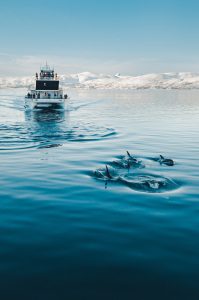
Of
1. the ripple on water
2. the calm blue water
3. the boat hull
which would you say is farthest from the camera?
the boat hull

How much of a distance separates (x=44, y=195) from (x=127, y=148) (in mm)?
14391

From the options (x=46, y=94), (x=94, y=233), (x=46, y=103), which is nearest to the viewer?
(x=94, y=233)

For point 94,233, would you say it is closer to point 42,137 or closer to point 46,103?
point 42,137

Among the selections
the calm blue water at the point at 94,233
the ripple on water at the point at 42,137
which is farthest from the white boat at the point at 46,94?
the calm blue water at the point at 94,233

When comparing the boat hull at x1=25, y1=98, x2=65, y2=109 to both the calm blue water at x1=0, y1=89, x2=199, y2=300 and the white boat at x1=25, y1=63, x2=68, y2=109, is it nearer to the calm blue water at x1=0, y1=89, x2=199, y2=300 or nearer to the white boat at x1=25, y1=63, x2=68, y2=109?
the white boat at x1=25, y1=63, x2=68, y2=109

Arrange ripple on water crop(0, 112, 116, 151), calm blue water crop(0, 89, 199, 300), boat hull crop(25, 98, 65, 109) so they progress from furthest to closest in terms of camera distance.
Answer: boat hull crop(25, 98, 65, 109) < ripple on water crop(0, 112, 116, 151) < calm blue water crop(0, 89, 199, 300)

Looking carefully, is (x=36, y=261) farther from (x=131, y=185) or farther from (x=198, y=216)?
(x=131, y=185)

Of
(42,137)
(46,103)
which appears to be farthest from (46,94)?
(42,137)

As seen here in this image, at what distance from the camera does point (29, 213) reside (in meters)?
12.8

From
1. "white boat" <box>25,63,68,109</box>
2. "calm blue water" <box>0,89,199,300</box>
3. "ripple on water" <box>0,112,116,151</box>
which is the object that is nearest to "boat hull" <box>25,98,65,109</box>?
Result: "white boat" <box>25,63,68,109</box>

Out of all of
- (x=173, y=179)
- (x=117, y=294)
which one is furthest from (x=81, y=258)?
(x=173, y=179)

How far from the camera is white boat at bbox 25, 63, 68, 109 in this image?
72938 mm

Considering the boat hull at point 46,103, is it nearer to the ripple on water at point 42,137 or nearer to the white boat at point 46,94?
the white boat at point 46,94

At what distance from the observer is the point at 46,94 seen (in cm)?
7994
